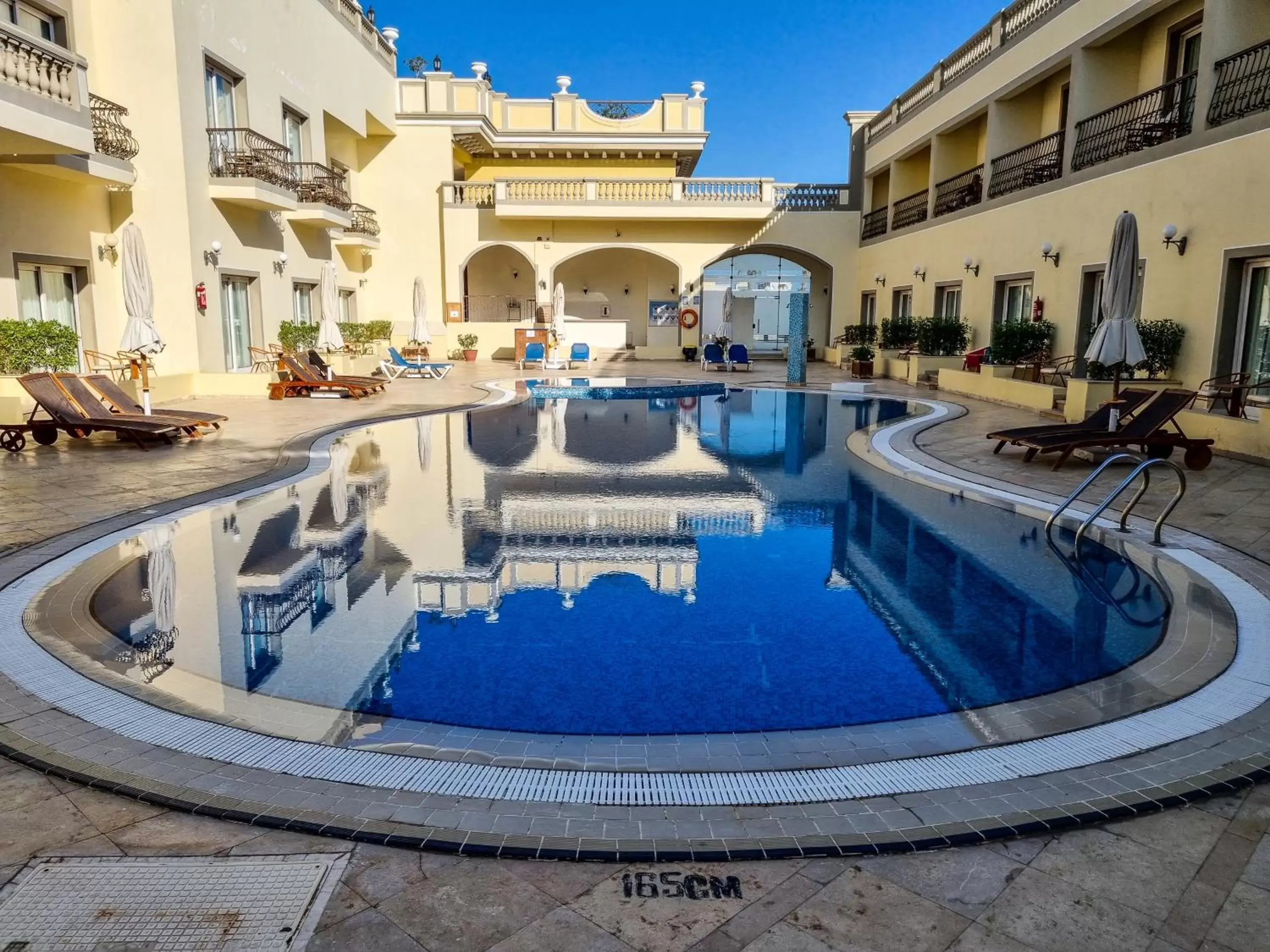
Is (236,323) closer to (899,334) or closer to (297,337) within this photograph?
(297,337)

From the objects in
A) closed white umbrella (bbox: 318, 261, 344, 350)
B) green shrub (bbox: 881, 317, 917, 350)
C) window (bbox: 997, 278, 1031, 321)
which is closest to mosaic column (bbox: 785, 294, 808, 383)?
green shrub (bbox: 881, 317, 917, 350)

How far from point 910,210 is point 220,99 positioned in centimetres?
1740

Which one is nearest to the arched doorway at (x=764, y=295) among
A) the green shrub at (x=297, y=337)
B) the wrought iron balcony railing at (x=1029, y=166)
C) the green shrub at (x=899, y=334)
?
the green shrub at (x=899, y=334)

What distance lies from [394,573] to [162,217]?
12.9 metres

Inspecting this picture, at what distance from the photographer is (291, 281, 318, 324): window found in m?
21.2

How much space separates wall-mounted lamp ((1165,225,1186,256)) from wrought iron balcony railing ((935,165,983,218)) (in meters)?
7.50

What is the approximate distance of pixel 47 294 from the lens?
14234 mm

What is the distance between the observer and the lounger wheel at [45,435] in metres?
10.6

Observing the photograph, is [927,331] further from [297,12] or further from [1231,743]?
[1231,743]

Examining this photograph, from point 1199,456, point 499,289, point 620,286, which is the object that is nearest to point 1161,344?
point 1199,456

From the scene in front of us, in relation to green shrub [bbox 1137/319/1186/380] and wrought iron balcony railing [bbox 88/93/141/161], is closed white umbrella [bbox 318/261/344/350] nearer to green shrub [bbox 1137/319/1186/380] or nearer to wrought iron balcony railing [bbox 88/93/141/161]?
wrought iron balcony railing [bbox 88/93/141/161]

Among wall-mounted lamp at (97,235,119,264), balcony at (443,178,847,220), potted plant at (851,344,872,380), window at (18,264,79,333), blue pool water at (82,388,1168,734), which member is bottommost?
blue pool water at (82,388,1168,734)

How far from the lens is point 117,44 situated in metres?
15.4

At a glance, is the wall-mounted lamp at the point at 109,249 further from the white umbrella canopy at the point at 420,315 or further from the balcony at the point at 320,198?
the white umbrella canopy at the point at 420,315
